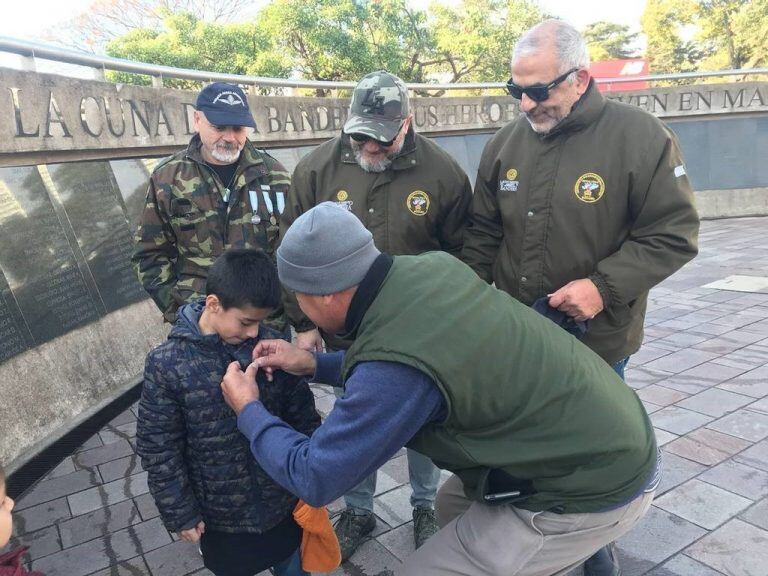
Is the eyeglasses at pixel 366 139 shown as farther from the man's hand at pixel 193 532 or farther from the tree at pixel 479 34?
the tree at pixel 479 34

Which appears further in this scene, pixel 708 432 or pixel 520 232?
pixel 708 432

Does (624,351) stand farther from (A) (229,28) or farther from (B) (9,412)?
(A) (229,28)

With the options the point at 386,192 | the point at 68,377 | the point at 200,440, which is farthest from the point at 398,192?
the point at 68,377

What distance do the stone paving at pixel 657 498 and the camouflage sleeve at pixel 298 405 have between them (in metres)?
0.95

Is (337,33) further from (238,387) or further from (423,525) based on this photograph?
(238,387)

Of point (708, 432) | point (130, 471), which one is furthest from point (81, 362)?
point (708, 432)

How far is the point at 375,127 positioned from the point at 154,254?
52.6 inches

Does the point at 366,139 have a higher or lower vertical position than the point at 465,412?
higher

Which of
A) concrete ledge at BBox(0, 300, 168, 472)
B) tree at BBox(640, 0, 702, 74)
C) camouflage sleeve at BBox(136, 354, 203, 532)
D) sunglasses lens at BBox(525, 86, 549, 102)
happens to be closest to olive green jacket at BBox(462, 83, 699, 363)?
sunglasses lens at BBox(525, 86, 549, 102)

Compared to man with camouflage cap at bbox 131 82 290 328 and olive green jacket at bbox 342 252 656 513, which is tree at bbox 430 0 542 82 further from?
olive green jacket at bbox 342 252 656 513

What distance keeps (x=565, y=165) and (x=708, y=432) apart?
2.31m

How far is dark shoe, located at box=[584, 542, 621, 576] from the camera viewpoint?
250 centimetres

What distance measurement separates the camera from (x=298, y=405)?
2174 mm

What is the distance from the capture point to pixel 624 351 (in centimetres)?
261
